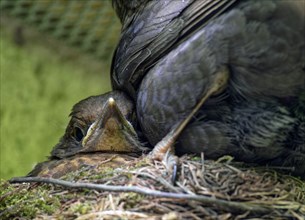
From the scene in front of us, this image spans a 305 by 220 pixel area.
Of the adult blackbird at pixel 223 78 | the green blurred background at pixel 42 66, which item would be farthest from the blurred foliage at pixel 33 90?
the adult blackbird at pixel 223 78

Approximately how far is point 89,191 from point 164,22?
0.64 meters

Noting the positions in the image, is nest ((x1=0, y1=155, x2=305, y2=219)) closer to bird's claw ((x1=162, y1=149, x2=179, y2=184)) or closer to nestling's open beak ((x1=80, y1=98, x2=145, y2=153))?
bird's claw ((x1=162, y1=149, x2=179, y2=184))

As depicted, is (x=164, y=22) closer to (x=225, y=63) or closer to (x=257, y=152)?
(x=225, y=63)

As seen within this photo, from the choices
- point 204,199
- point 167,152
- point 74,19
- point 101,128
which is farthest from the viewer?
point 74,19

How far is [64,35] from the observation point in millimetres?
3914

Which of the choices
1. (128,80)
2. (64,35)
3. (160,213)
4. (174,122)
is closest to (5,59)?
(64,35)

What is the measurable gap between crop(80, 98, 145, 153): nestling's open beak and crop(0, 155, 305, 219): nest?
23 centimetres

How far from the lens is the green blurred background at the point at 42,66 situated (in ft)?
12.0

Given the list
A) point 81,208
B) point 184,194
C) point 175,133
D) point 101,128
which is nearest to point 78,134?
point 101,128

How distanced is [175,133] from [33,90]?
5.44ft

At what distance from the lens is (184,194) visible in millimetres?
2074

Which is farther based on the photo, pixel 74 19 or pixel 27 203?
pixel 74 19

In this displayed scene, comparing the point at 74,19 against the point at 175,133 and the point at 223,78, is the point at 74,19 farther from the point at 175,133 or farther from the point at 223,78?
the point at 223,78

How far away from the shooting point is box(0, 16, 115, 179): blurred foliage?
368cm
